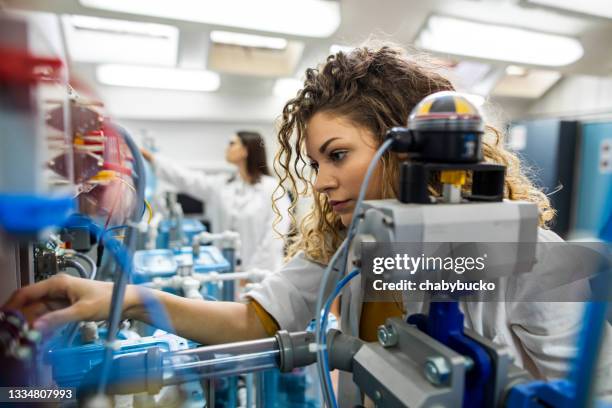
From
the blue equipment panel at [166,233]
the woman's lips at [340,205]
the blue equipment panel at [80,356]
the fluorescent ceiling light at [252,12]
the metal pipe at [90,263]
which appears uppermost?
the fluorescent ceiling light at [252,12]

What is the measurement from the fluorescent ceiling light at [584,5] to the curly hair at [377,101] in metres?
1.84

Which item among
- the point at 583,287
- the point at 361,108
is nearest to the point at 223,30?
the point at 361,108

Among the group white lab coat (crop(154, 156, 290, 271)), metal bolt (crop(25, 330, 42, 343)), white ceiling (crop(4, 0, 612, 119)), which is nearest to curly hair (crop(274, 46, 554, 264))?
metal bolt (crop(25, 330, 42, 343))

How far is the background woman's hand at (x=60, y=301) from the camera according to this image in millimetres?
481

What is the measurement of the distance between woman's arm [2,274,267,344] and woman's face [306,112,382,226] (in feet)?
1.01

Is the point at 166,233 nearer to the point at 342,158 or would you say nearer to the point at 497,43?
the point at 342,158

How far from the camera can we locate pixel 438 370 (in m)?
0.41

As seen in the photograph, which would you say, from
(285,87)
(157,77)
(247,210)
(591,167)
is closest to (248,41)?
(285,87)

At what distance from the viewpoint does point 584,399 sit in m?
0.35

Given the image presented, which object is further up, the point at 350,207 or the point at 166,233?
the point at 350,207

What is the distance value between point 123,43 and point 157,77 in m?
0.50

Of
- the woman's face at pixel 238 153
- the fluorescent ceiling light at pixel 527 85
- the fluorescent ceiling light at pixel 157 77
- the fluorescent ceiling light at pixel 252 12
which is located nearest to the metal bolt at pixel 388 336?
the fluorescent ceiling light at pixel 252 12

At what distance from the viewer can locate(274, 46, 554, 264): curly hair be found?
804 millimetres

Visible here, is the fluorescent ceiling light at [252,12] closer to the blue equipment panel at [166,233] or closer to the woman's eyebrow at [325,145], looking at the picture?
the blue equipment panel at [166,233]
